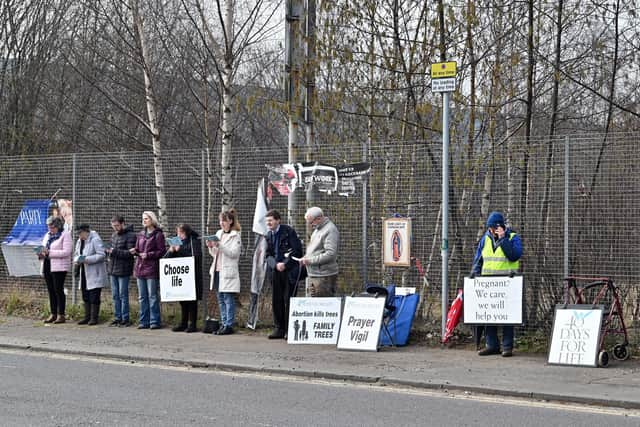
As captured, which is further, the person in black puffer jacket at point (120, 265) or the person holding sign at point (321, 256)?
the person in black puffer jacket at point (120, 265)

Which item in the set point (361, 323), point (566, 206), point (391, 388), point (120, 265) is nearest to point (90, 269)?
point (120, 265)

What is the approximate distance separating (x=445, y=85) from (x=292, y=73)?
2878 millimetres

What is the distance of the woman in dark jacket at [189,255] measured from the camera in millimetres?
14711

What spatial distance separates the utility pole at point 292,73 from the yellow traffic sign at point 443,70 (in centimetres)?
258

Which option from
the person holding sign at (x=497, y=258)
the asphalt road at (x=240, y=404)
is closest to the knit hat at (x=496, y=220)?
the person holding sign at (x=497, y=258)

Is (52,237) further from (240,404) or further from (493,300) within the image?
(240,404)

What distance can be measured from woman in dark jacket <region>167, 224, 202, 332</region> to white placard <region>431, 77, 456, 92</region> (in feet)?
15.4

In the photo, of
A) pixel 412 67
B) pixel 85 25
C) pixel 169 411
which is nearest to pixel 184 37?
pixel 85 25

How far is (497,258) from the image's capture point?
12.0m

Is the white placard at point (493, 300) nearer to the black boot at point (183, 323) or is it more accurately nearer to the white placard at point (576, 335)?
the white placard at point (576, 335)

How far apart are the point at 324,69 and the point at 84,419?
316 inches

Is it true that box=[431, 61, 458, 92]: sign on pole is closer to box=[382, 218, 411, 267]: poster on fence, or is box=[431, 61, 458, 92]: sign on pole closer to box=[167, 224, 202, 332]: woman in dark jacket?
box=[382, 218, 411, 267]: poster on fence

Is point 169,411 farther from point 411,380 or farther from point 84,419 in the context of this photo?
point 411,380

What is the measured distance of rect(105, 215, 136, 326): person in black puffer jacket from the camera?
49.9 feet
